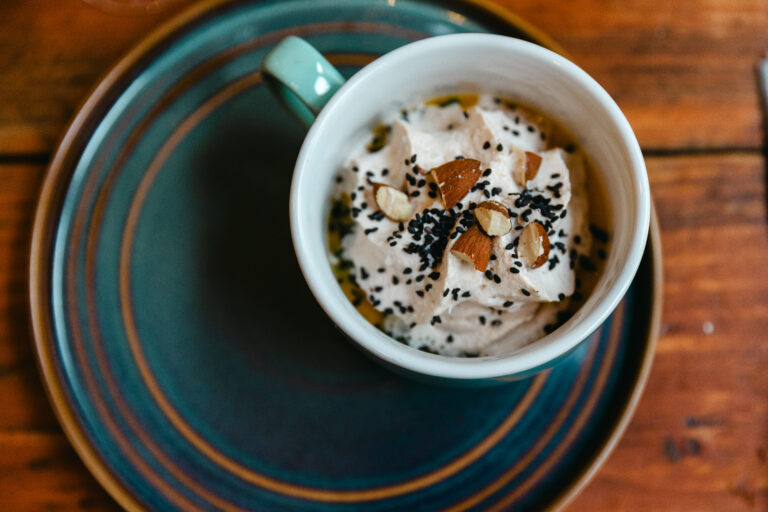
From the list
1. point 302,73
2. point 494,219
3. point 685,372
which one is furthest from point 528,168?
point 685,372

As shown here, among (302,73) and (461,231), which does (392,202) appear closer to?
(461,231)

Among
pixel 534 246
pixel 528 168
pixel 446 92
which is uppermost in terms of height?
pixel 446 92

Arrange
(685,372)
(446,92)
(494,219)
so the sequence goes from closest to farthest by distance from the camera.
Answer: (494,219), (446,92), (685,372)

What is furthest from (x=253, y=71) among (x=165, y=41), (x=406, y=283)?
(x=406, y=283)

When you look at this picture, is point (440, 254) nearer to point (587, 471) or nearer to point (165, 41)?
point (587, 471)

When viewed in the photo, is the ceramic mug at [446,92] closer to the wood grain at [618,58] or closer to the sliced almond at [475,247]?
the sliced almond at [475,247]

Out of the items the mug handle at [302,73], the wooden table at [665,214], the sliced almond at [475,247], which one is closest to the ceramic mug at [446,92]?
the mug handle at [302,73]

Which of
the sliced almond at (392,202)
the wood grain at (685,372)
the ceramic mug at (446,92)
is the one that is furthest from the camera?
the wood grain at (685,372)
